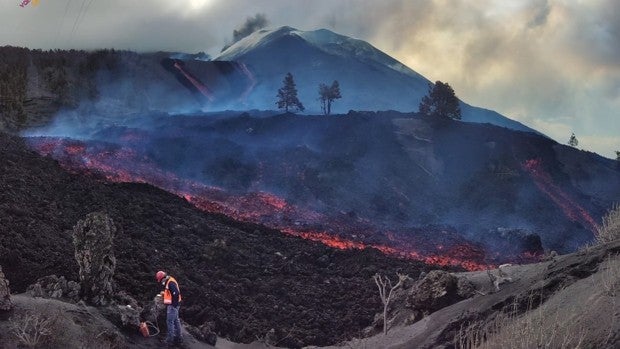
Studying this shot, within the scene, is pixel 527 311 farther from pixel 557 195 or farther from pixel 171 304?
pixel 557 195

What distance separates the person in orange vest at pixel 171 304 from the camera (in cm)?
1484

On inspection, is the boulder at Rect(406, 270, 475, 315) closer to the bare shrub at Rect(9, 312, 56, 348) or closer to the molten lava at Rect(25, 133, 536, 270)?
the bare shrub at Rect(9, 312, 56, 348)

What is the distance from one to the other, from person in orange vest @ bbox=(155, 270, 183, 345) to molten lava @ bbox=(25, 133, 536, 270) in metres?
20.5

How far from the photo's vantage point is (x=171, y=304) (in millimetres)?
14867

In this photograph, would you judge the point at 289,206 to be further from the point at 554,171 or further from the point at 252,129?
the point at 554,171

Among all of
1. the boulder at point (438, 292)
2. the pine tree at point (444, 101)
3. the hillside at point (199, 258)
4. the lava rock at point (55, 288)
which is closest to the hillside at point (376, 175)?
the pine tree at point (444, 101)

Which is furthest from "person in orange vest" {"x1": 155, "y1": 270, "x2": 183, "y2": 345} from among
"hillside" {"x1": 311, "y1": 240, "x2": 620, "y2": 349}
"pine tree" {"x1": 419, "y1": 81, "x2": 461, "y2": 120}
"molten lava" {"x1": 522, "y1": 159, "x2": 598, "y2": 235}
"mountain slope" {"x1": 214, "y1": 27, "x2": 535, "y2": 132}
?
"mountain slope" {"x1": 214, "y1": 27, "x2": 535, "y2": 132}

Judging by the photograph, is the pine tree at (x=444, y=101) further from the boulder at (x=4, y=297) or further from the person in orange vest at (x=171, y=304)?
the boulder at (x=4, y=297)

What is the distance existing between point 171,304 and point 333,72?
Answer: 5258 inches

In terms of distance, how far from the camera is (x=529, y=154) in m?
64.8

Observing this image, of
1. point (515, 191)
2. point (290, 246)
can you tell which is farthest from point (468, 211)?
point (290, 246)

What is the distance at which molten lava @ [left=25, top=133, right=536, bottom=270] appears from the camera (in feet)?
123

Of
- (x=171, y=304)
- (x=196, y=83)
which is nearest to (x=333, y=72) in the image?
(x=196, y=83)

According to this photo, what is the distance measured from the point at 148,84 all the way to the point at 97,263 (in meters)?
89.6
